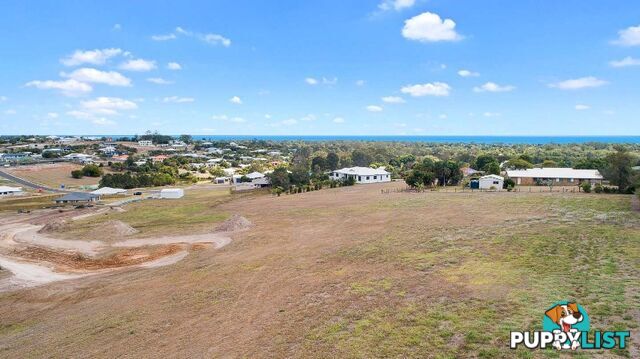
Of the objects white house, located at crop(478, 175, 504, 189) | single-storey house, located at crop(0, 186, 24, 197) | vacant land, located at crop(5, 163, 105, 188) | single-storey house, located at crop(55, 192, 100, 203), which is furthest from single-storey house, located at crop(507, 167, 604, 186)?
vacant land, located at crop(5, 163, 105, 188)

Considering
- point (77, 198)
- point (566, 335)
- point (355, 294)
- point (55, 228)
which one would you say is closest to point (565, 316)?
point (566, 335)

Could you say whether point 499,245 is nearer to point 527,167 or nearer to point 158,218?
point 158,218

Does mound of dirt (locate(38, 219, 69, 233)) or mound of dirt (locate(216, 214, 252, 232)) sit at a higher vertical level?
mound of dirt (locate(216, 214, 252, 232))

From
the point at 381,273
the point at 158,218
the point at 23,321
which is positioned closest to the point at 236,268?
the point at 381,273

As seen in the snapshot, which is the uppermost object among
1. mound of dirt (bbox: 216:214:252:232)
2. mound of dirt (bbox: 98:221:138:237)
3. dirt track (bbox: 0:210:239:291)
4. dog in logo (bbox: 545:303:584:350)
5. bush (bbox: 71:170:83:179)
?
dog in logo (bbox: 545:303:584:350)

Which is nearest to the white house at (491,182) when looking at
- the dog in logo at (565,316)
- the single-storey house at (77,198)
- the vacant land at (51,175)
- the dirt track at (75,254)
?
the dirt track at (75,254)

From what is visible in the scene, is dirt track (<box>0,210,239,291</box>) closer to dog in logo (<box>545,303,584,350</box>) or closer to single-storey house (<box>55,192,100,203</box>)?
single-storey house (<box>55,192,100,203</box>)

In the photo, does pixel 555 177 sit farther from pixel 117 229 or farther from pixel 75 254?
pixel 75 254
